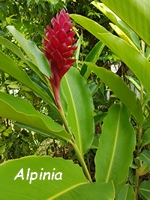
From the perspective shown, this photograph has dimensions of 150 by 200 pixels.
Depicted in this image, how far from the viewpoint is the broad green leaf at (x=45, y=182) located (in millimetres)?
500

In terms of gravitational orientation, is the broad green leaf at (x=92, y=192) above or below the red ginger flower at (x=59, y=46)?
below

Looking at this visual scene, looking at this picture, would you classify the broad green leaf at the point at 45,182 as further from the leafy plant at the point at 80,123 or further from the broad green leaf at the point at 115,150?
the broad green leaf at the point at 115,150

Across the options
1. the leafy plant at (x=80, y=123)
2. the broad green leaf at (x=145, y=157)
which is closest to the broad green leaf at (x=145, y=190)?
the leafy plant at (x=80, y=123)

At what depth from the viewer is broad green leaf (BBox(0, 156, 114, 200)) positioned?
500mm

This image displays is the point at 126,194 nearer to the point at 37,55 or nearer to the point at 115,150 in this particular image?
the point at 115,150

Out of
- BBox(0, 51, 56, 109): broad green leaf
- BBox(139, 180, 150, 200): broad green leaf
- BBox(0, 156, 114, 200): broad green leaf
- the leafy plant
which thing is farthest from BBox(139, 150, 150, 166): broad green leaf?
BBox(0, 51, 56, 109): broad green leaf

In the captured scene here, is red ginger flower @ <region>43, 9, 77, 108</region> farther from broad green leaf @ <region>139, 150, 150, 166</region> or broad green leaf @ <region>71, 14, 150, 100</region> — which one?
broad green leaf @ <region>139, 150, 150, 166</region>

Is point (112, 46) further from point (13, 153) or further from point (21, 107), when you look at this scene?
point (13, 153)

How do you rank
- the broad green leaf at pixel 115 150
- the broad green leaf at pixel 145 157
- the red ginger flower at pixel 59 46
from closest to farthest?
the red ginger flower at pixel 59 46, the broad green leaf at pixel 115 150, the broad green leaf at pixel 145 157

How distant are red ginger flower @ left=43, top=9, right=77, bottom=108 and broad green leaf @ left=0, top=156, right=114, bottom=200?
20cm

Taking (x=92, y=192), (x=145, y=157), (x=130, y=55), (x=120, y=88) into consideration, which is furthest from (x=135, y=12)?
(x=145, y=157)

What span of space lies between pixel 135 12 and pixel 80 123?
1.11ft

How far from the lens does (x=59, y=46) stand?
2.07 feet

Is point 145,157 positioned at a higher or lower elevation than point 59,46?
lower
